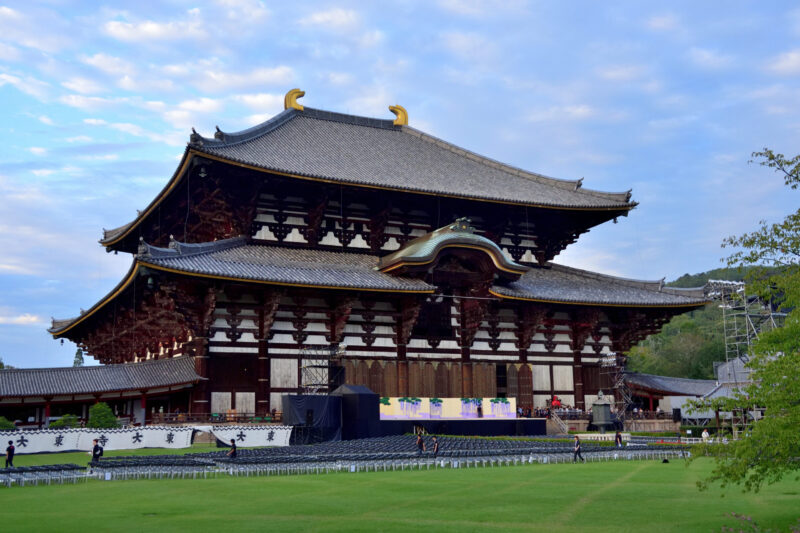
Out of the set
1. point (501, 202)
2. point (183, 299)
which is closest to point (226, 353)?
point (183, 299)

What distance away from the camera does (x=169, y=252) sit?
36.7 m

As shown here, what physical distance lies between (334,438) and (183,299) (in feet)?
32.1

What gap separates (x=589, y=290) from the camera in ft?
159

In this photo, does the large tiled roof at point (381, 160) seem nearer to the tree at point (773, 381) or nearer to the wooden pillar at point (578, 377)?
the wooden pillar at point (578, 377)

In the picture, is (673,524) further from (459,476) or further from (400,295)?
(400,295)

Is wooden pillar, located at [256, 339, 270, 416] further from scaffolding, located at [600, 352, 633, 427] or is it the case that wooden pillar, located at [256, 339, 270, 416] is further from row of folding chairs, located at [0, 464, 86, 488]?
scaffolding, located at [600, 352, 633, 427]

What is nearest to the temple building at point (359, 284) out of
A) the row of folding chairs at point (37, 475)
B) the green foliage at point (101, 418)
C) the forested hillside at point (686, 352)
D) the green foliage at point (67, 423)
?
the green foliage at point (101, 418)

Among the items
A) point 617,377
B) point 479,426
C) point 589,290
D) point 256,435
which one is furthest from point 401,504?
point 589,290

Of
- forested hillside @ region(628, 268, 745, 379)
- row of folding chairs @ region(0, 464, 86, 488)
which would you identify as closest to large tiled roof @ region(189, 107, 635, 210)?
row of folding chairs @ region(0, 464, 86, 488)

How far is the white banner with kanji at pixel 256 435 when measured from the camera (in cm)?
3575

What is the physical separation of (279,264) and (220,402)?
759 centimetres

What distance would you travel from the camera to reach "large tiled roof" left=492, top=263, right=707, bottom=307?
4525 cm

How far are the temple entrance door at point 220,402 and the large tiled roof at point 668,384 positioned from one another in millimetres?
26576

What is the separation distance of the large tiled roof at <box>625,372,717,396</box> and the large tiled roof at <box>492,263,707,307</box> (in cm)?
648
